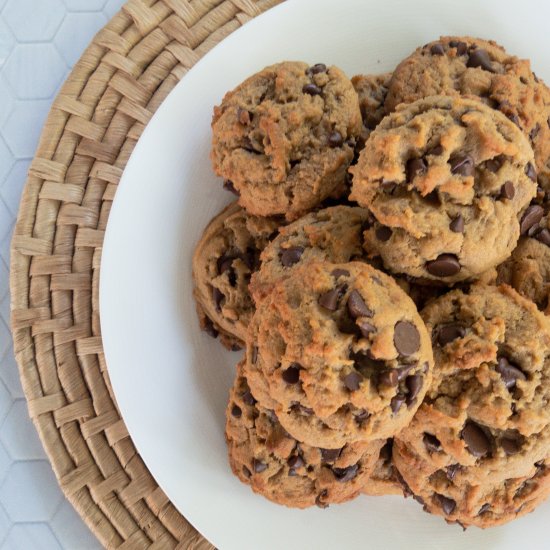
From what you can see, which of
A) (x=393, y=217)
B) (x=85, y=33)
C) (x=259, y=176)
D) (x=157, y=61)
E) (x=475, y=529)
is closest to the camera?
(x=393, y=217)

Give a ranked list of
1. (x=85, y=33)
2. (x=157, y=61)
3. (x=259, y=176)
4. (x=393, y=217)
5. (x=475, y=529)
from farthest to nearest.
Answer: (x=85, y=33) → (x=157, y=61) → (x=475, y=529) → (x=259, y=176) → (x=393, y=217)

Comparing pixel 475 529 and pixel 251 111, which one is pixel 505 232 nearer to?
pixel 251 111

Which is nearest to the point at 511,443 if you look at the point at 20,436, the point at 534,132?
the point at 534,132

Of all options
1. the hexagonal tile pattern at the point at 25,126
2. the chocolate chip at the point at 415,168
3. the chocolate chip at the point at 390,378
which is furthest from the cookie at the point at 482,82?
the hexagonal tile pattern at the point at 25,126

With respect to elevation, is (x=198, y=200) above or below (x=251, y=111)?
below

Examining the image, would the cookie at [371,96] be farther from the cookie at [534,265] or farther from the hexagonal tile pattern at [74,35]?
the hexagonal tile pattern at [74,35]

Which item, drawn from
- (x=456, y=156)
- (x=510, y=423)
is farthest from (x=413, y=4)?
(x=510, y=423)
